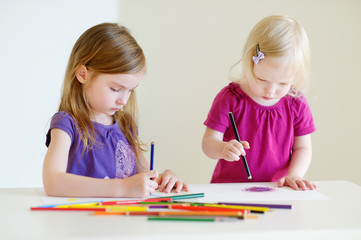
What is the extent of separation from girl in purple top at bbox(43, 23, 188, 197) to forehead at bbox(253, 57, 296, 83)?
1.22ft

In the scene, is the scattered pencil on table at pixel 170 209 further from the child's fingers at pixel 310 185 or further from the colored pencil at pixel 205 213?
the child's fingers at pixel 310 185

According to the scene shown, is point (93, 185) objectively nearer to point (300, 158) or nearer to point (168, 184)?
point (168, 184)

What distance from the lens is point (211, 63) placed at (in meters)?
2.59

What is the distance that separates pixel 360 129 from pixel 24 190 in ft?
6.25

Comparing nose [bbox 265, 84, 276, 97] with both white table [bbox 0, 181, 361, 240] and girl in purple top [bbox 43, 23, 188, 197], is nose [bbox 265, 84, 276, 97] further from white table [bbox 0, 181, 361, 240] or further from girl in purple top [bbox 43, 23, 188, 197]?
white table [bbox 0, 181, 361, 240]

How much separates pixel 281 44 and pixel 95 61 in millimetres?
557

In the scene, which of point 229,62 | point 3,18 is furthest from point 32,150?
point 229,62

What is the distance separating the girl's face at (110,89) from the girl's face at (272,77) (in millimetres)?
365

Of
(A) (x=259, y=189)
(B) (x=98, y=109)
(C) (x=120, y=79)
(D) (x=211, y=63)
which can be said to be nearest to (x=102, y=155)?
(B) (x=98, y=109)

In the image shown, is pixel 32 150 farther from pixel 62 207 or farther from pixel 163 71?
pixel 62 207

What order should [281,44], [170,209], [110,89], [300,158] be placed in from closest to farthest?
[170,209] → [110,89] → [281,44] → [300,158]

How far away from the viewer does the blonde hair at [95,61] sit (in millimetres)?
1395

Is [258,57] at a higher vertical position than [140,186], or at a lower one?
higher

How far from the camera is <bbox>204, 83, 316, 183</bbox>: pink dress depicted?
1.64 m
